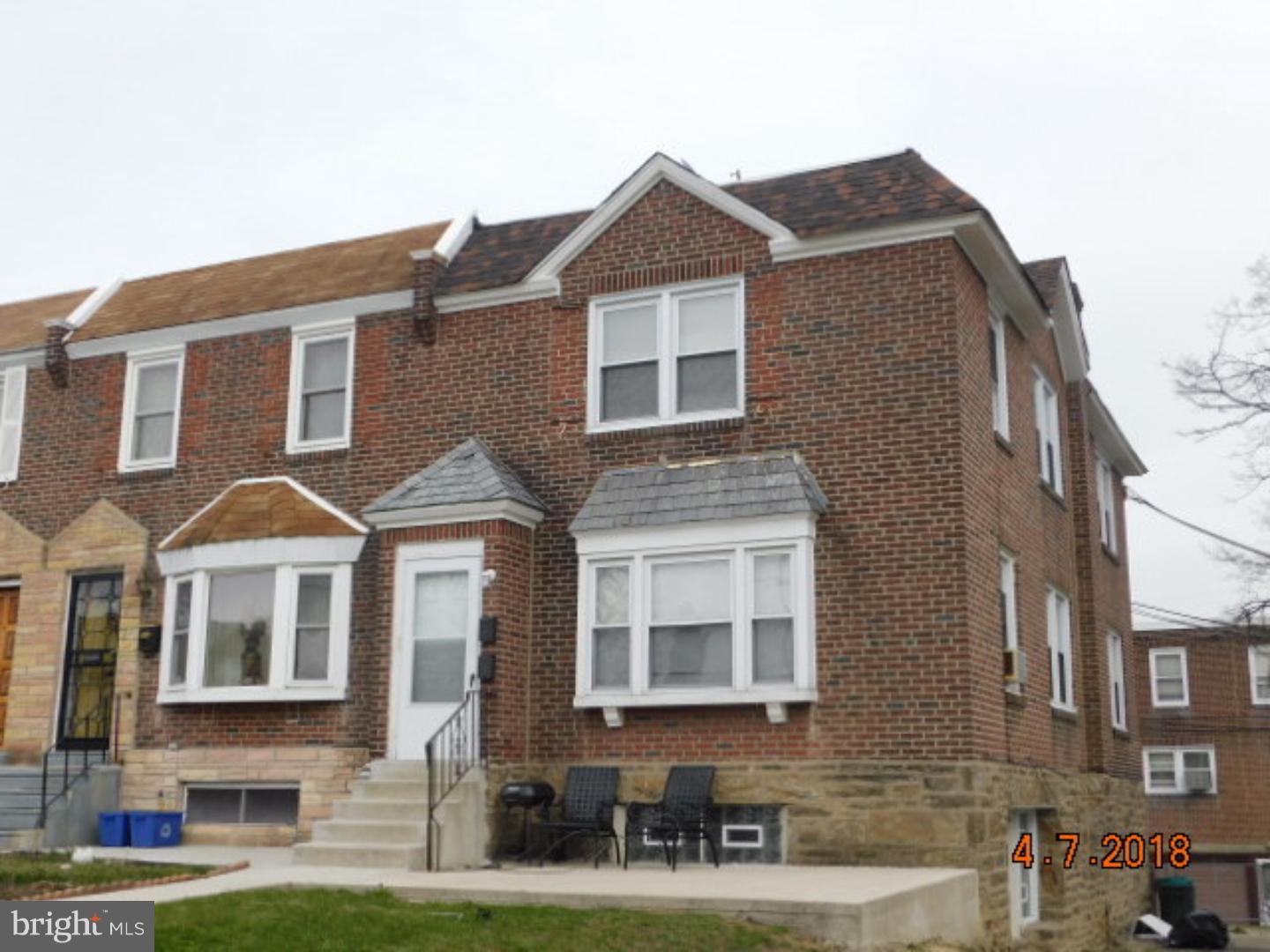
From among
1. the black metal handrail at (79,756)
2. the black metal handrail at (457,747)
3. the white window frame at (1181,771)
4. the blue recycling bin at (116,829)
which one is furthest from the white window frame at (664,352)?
the white window frame at (1181,771)

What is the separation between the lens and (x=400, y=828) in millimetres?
13836

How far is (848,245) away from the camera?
15297 millimetres

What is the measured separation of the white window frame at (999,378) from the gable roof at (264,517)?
7.54 meters

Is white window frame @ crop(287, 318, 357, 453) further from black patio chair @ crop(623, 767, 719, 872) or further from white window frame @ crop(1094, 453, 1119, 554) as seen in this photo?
white window frame @ crop(1094, 453, 1119, 554)

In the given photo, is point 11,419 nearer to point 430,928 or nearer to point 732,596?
point 732,596

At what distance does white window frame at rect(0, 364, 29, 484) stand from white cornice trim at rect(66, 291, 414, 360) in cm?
101

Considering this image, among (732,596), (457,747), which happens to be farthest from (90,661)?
(732,596)

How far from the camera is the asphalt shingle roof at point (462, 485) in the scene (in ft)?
51.4

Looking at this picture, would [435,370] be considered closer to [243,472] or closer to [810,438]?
[243,472]

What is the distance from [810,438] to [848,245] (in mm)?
2121

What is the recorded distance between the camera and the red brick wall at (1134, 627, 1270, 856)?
3691 centimetres

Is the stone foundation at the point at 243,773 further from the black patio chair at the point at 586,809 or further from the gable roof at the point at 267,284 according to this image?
the gable roof at the point at 267,284

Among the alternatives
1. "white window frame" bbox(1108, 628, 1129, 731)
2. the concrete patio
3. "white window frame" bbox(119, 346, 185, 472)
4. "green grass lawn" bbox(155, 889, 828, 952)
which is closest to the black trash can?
"white window frame" bbox(1108, 628, 1129, 731)

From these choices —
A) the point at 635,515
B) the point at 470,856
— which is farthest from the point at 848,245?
the point at 470,856
